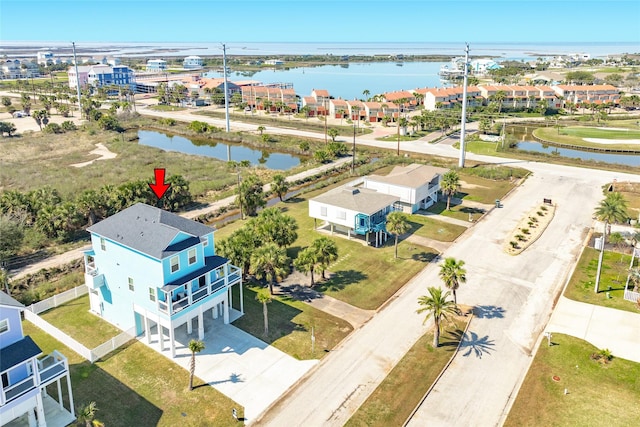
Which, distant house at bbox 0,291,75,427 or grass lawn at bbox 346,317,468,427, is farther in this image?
grass lawn at bbox 346,317,468,427

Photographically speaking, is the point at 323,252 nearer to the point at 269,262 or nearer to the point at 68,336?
the point at 269,262

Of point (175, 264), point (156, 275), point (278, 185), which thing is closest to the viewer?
point (156, 275)

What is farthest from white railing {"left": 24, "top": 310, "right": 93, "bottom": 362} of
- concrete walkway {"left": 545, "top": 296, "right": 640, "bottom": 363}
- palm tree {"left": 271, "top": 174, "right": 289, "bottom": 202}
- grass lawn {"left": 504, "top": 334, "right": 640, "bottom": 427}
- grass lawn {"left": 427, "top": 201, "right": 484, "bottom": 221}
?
grass lawn {"left": 427, "top": 201, "right": 484, "bottom": 221}

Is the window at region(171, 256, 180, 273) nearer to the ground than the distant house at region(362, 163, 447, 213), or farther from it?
farther from it

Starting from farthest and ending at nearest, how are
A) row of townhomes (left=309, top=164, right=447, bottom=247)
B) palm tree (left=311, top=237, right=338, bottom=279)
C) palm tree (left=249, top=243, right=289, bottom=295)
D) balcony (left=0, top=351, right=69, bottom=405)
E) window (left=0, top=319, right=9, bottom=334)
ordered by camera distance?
Result: row of townhomes (left=309, top=164, right=447, bottom=247) → palm tree (left=311, top=237, right=338, bottom=279) → palm tree (left=249, top=243, right=289, bottom=295) → window (left=0, top=319, right=9, bottom=334) → balcony (left=0, top=351, right=69, bottom=405)

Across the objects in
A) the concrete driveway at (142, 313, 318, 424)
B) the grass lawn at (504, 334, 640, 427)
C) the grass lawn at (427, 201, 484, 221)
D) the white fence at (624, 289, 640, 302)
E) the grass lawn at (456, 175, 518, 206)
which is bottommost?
the grass lawn at (504, 334, 640, 427)

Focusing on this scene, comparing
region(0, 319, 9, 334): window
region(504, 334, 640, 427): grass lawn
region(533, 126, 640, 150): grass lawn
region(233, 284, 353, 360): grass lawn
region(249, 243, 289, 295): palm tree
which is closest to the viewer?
region(0, 319, 9, 334): window

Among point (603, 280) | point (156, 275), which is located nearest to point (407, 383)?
point (156, 275)

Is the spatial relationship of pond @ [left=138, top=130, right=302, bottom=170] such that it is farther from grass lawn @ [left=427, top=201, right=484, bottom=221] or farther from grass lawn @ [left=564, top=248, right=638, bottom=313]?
grass lawn @ [left=564, top=248, right=638, bottom=313]
